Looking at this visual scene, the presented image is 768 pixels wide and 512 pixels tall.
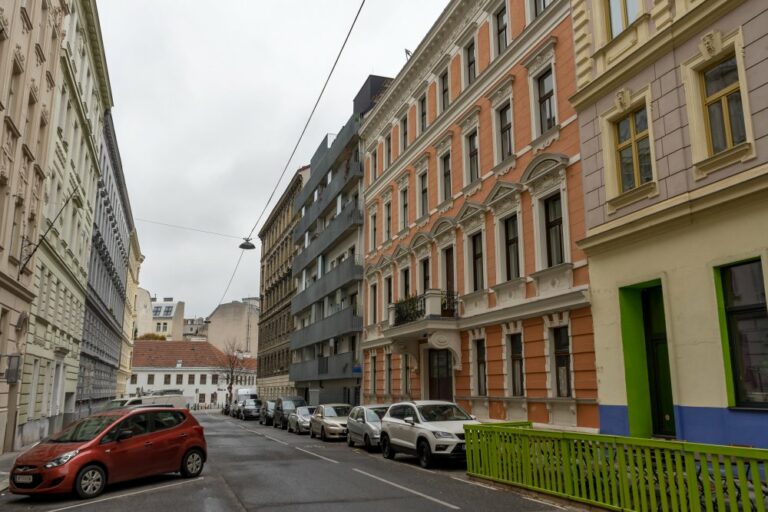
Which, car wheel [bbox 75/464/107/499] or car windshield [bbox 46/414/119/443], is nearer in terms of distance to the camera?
car wheel [bbox 75/464/107/499]

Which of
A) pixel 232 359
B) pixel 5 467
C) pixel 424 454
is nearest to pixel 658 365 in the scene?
pixel 424 454

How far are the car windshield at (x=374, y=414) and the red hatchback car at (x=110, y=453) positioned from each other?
758cm

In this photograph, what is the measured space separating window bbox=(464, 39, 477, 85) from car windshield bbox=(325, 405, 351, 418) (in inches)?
560

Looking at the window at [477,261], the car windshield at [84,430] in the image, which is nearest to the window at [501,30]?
the window at [477,261]

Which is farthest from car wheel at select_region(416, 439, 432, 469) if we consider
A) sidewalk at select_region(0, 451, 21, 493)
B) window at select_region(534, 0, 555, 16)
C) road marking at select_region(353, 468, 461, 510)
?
window at select_region(534, 0, 555, 16)

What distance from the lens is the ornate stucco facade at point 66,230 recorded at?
23.6 m

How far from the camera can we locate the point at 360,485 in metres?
12.3

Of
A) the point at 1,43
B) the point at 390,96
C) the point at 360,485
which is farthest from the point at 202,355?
the point at 360,485

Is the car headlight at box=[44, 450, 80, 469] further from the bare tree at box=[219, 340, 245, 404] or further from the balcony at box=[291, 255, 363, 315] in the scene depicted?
the bare tree at box=[219, 340, 245, 404]

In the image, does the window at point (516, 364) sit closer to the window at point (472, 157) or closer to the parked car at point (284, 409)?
the window at point (472, 157)

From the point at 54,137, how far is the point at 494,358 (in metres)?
18.2

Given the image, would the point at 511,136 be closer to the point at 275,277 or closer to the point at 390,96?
the point at 390,96

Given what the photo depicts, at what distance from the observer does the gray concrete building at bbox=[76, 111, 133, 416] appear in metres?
38.8

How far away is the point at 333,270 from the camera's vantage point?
3766 centimetres
